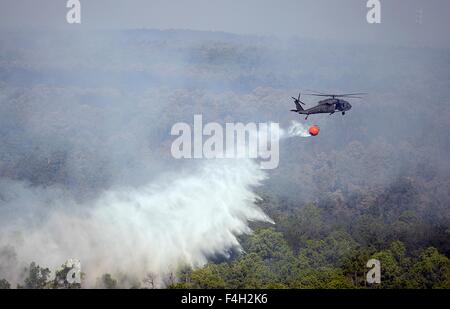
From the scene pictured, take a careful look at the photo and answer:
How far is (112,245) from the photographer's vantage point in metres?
71.9

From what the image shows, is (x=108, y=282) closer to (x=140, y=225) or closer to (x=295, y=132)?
(x=140, y=225)

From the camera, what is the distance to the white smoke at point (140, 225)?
7131 centimetres

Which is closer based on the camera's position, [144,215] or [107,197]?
[144,215]

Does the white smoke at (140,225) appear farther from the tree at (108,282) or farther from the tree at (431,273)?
the tree at (431,273)

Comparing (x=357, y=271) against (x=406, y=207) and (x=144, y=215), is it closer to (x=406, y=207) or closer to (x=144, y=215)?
(x=144, y=215)

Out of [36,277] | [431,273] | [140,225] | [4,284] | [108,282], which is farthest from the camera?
[431,273]

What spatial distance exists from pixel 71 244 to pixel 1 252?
6.88m

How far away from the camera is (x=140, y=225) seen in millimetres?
76938

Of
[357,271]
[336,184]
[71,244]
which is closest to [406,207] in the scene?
[336,184]

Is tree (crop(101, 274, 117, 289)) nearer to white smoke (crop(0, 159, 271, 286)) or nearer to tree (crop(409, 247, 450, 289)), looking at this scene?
white smoke (crop(0, 159, 271, 286))

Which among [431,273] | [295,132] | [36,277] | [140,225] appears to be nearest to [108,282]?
[36,277]

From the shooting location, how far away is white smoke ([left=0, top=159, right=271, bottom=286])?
7131 cm

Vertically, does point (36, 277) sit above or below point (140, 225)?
below

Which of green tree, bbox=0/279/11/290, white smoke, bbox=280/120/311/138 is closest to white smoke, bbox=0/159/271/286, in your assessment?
green tree, bbox=0/279/11/290
